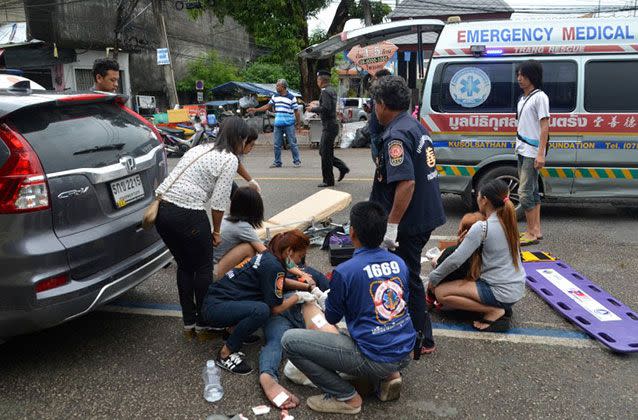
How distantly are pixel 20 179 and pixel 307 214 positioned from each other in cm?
330

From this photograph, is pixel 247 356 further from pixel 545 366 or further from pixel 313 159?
pixel 313 159

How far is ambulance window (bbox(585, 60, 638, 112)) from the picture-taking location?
18.9ft

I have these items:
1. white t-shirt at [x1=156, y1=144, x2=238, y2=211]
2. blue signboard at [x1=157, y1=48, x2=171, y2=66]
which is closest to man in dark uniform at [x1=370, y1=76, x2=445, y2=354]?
white t-shirt at [x1=156, y1=144, x2=238, y2=211]

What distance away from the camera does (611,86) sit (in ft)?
19.0

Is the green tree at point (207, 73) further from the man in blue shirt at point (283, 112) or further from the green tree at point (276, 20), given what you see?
the man in blue shirt at point (283, 112)

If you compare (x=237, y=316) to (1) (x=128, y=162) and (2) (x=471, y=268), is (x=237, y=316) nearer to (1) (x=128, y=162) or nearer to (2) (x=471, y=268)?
(1) (x=128, y=162)

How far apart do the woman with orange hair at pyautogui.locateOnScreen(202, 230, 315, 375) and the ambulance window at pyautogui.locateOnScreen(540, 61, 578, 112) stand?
13.4 feet

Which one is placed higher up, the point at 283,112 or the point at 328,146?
the point at 283,112

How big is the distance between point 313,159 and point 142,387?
9.89m

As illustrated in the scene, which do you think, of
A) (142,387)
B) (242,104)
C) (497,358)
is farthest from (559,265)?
(242,104)

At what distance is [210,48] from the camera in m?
32.5

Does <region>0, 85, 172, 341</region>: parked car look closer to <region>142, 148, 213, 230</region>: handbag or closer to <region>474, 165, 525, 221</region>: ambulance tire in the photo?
<region>142, 148, 213, 230</region>: handbag

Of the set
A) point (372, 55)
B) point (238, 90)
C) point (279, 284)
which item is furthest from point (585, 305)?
point (238, 90)

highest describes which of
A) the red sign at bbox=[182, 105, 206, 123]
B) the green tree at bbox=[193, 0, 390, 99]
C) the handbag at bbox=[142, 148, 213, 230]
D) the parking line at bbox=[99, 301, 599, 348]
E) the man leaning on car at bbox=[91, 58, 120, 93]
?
the green tree at bbox=[193, 0, 390, 99]
